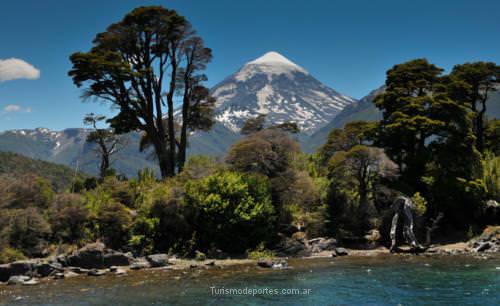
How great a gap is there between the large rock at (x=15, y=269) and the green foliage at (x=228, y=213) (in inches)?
414

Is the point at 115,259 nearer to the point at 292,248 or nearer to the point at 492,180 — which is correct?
the point at 292,248

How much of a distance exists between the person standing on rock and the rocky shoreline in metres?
0.69

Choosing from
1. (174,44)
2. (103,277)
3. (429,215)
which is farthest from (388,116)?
(103,277)

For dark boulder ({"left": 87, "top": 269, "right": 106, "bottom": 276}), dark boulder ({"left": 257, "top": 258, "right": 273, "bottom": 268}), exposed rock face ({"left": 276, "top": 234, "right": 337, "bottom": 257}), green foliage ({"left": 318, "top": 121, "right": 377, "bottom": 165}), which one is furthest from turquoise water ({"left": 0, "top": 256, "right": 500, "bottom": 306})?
green foliage ({"left": 318, "top": 121, "right": 377, "bottom": 165})

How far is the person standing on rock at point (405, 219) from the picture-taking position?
3087 centimetres

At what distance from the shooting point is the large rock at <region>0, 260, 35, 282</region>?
2375 centimetres

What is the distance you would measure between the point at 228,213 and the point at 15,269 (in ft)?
41.4

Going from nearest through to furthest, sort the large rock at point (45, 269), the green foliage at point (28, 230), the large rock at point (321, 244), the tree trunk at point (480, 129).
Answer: the large rock at point (45, 269)
the green foliage at point (28, 230)
the large rock at point (321, 244)
the tree trunk at point (480, 129)

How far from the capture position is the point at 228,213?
30.9 m

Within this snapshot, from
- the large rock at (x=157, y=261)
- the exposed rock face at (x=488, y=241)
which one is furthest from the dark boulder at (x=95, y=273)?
the exposed rock face at (x=488, y=241)

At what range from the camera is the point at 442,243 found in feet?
108

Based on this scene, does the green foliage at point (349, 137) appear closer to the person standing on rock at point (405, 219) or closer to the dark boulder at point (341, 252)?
the person standing on rock at point (405, 219)

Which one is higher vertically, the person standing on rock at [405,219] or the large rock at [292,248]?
the person standing on rock at [405,219]

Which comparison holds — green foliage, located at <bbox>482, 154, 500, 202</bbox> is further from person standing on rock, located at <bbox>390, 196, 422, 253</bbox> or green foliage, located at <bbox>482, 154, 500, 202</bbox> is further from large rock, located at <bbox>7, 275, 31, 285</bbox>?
large rock, located at <bbox>7, 275, 31, 285</bbox>
